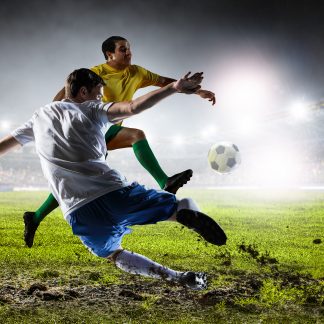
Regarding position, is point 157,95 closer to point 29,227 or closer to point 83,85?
point 83,85

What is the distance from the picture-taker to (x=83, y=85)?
3.31 m

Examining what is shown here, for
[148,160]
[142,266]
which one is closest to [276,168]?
[148,160]

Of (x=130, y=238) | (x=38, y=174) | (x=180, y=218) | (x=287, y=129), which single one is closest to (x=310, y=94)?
(x=287, y=129)

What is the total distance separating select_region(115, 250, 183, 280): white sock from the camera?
3.29 meters

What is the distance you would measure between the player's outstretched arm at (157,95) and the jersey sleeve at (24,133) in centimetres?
103

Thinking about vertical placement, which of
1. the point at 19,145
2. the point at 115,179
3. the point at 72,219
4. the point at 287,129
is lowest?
the point at 72,219

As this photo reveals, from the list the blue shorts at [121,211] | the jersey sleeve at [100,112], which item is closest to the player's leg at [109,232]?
the blue shorts at [121,211]

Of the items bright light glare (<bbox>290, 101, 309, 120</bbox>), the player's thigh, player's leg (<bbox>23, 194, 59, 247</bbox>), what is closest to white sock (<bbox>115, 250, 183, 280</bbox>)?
the player's thigh

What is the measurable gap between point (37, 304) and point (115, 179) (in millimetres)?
1233

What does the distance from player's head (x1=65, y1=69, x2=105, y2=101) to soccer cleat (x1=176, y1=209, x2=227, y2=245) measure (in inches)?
47.4

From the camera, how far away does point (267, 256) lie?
5.24 meters

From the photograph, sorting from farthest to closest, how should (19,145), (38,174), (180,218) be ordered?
(38,174)
(19,145)
(180,218)

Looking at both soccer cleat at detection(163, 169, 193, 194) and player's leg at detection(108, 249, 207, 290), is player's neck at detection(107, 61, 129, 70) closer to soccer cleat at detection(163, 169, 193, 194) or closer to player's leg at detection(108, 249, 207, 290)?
soccer cleat at detection(163, 169, 193, 194)

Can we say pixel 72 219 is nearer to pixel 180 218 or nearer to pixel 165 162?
pixel 180 218
